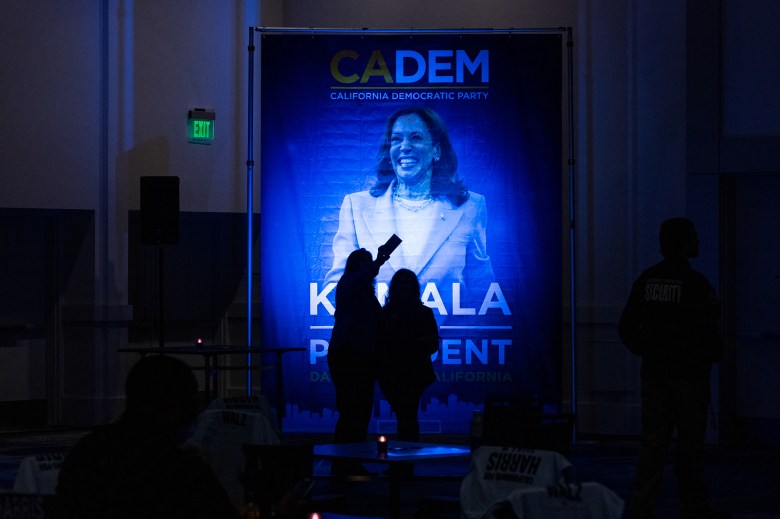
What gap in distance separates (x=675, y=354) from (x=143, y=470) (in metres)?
3.71

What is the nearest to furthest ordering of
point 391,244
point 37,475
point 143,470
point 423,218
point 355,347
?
point 143,470 → point 37,475 → point 355,347 → point 391,244 → point 423,218

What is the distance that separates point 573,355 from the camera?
34.4 feet

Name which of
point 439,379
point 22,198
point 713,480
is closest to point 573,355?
point 439,379

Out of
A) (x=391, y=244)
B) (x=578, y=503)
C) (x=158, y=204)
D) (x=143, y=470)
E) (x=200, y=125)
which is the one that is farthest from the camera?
(x=200, y=125)

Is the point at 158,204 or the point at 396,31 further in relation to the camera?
the point at 158,204

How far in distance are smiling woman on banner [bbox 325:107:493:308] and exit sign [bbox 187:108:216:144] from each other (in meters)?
2.43

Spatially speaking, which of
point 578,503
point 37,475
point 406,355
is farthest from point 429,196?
point 578,503

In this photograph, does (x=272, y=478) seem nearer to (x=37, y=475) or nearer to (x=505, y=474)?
(x=37, y=475)

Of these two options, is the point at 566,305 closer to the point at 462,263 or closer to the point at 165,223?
the point at 462,263

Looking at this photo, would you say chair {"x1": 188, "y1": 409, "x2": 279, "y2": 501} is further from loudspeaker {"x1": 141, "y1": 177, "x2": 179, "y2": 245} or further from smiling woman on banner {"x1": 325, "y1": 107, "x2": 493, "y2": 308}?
loudspeaker {"x1": 141, "y1": 177, "x2": 179, "y2": 245}

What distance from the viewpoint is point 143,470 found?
3.43m

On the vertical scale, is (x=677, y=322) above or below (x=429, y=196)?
below

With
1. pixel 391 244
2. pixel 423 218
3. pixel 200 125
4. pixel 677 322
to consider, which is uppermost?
pixel 200 125

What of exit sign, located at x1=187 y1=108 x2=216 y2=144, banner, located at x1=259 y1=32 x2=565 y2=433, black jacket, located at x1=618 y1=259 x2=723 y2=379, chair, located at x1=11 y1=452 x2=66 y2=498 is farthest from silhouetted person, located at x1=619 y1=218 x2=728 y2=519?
exit sign, located at x1=187 y1=108 x2=216 y2=144
